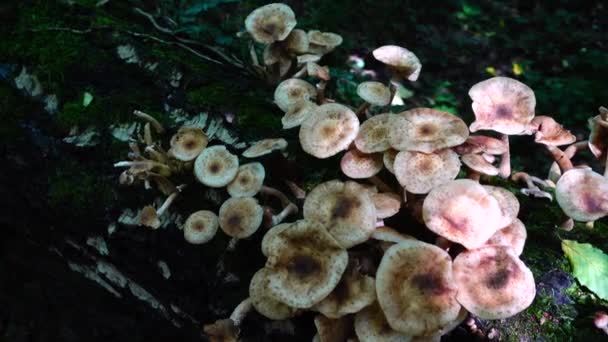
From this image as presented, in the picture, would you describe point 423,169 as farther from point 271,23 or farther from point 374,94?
point 271,23

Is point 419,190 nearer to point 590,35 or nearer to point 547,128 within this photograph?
point 547,128

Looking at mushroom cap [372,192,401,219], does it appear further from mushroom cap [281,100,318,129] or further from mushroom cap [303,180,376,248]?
mushroom cap [281,100,318,129]

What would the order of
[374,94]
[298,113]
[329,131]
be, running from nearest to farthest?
[329,131], [298,113], [374,94]

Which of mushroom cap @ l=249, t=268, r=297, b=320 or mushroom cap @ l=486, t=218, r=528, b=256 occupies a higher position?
mushroom cap @ l=486, t=218, r=528, b=256

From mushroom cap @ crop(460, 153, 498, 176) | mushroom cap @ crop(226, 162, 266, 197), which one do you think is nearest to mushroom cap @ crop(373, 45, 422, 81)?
mushroom cap @ crop(460, 153, 498, 176)

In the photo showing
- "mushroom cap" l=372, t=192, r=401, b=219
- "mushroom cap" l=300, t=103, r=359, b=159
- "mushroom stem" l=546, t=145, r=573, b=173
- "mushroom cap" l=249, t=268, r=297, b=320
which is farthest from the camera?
"mushroom stem" l=546, t=145, r=573, b=173

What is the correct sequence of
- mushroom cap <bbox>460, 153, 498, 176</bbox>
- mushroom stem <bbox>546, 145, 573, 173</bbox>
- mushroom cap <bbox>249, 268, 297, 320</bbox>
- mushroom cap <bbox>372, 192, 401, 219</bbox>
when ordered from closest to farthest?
mushroom cap <bbox>249, 268, 297, 320</bbox> < mushroom cap <bbox>372, 192, 401, 219</bbox> < mushroom cap <bbox>460, 153, 498, 176</bbox> < mushroom stem <bbox>546, 145, 573, 173</bbox>

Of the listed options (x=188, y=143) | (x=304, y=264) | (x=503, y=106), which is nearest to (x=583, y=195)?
(x=503, y=106)
